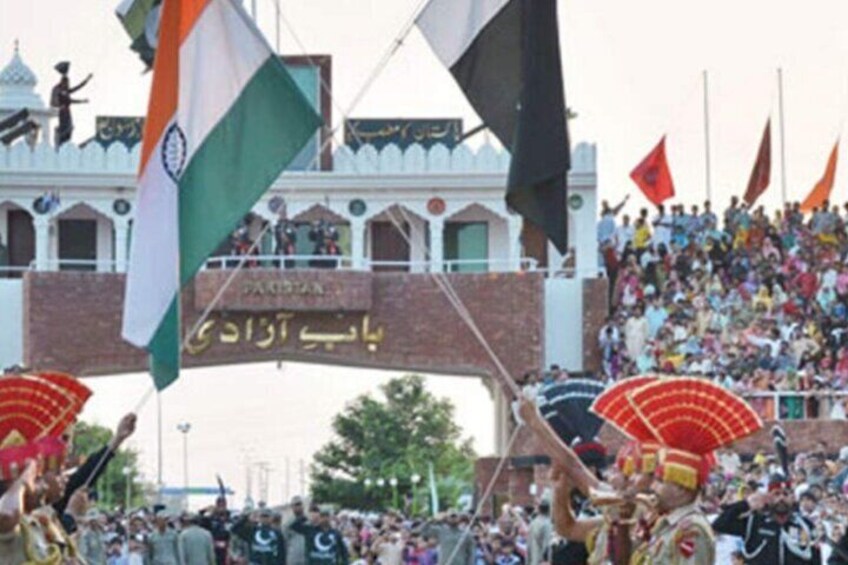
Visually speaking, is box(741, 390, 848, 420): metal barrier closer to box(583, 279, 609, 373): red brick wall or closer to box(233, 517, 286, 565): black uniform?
box(233, 517, 286, 565): black uniform

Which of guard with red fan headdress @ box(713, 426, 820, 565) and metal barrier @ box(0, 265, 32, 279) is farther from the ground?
metal barrier @ box(0, 265, 32, 279)

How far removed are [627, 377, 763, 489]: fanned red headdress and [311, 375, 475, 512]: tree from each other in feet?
215

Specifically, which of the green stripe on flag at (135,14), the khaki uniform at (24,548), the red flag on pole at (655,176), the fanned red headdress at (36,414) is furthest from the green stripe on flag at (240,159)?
the red flag on pole at (655,176)

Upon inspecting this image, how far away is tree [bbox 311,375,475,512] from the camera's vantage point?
8506cm

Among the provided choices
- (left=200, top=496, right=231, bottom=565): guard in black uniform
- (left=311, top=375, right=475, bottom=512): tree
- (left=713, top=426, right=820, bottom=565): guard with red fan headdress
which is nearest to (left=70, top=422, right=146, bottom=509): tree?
(left=311, top=375, right=475, bottom=512): tree

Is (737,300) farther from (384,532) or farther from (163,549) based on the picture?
(163,549)

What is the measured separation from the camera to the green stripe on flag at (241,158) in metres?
18.8

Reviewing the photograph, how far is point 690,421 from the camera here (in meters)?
15.5

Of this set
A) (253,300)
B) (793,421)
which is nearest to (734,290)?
(793,421)

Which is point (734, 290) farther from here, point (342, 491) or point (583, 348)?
point (342, 491)

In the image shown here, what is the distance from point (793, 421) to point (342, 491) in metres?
46.5

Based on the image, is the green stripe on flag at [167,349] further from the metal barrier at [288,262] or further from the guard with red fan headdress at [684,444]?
the metal barrier at [288,262]

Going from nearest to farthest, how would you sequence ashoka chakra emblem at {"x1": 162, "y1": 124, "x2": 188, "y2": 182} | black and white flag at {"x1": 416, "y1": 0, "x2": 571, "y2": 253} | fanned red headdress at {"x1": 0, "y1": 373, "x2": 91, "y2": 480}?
fanned red headdress at {"x1": 0, "y1": 373, "x2": 91, "y2": 480} → black and white flag at {"x1": 416, "y1": 0, "x2": 571, "y2": 253} → ashoka chakra emblem at {"x1": 162, "y1": 124, "x2": 188, "y2": 182}

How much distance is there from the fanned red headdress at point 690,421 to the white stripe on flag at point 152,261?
380 centimetres
